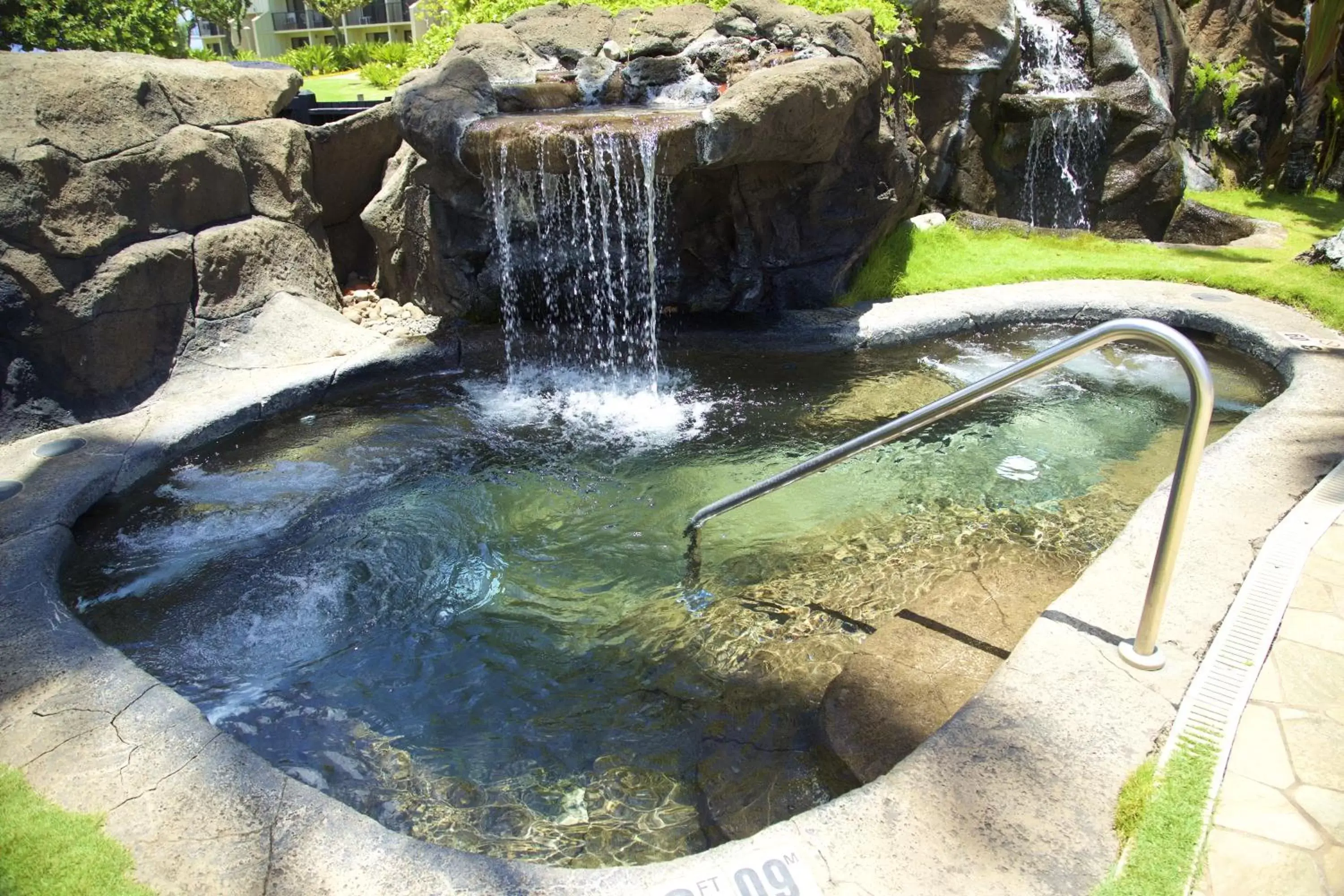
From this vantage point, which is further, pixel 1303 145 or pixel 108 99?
pixel 1303 145

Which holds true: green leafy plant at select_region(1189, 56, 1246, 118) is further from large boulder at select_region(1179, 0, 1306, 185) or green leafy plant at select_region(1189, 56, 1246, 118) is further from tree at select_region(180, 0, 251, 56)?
tree at select_region(180, 0, 251, 56)

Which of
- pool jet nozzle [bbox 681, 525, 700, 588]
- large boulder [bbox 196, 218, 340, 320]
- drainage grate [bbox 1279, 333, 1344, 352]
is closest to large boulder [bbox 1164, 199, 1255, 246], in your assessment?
drainage grate [bbox 1279, 333, 1344, 352]

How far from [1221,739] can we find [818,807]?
1.16 metres

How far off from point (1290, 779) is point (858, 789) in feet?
3.74

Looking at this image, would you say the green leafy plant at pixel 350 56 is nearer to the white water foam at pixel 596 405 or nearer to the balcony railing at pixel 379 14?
the balcony railing at pixel 379 14

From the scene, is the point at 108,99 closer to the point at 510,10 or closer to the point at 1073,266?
the point at 510,10

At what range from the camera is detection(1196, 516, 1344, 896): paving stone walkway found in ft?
6.81

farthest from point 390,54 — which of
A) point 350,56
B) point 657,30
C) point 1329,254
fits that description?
point 1329,254

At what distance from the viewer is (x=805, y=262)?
24.0 feet

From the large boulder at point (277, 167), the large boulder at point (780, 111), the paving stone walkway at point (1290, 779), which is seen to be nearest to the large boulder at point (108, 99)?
the large boulder at point (277, 167)

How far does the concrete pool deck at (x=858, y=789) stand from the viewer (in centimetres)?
211

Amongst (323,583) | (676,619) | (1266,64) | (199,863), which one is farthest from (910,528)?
(1266,64)

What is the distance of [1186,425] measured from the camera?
8.59 ft

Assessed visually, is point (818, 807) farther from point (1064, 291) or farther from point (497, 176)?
point (1064, 291)
